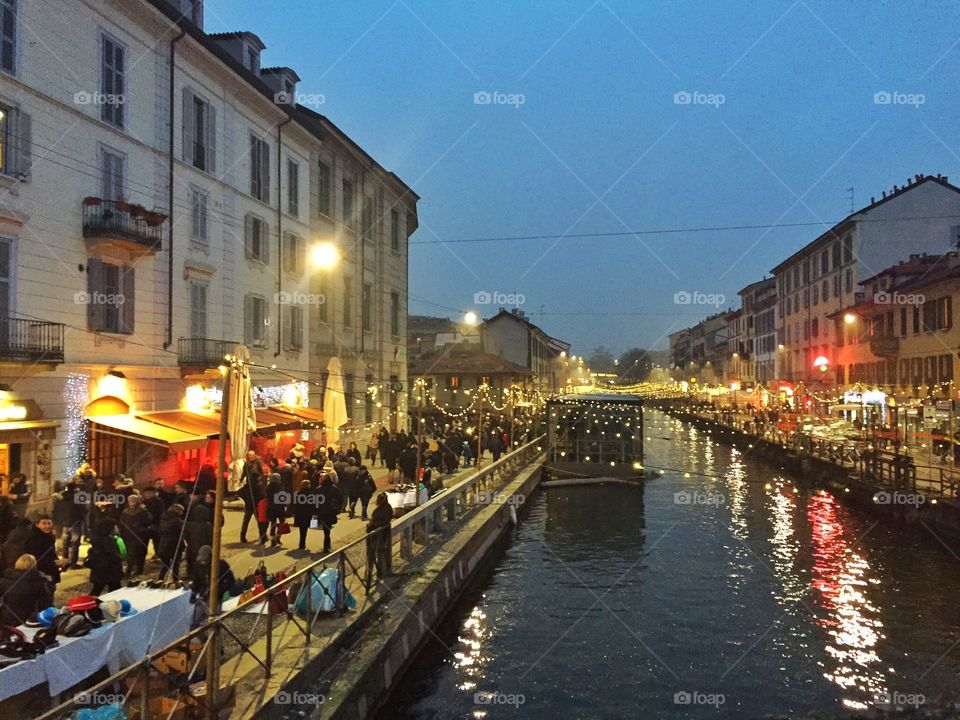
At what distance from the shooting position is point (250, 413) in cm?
1158

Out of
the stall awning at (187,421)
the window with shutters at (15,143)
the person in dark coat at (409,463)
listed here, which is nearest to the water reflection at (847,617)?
the person in dark coat at (409,463)

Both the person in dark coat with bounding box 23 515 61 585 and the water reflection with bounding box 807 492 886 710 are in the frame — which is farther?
the water reflection with bounding box 807 492 886 710

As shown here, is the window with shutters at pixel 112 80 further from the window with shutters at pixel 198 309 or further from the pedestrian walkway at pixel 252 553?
the pedestrian walkway at pixel 252 553

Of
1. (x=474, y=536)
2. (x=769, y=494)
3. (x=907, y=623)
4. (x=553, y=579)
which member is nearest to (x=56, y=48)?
(x=474, y=536)

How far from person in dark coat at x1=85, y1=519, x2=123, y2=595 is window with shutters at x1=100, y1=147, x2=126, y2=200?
389 inches

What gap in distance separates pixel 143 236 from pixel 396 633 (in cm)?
1209

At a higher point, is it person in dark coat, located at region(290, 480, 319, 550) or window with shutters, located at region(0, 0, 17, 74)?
window with shutters, located at region(0, 0, 17, 74)

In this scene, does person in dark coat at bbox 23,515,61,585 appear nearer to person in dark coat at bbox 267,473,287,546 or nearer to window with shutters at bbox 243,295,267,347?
person in dark coat at bbox 267,473,287,546

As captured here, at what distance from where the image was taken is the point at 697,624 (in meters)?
15.2

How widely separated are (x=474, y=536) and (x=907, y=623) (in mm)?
9288

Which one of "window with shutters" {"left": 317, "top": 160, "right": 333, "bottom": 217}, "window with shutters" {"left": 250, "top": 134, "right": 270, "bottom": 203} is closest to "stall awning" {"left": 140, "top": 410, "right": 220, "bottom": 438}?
"window with shutters" {"left": 250, "top": 134, "right": 270, "bottom": 203}

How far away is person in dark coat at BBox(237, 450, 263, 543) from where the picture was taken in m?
15.1

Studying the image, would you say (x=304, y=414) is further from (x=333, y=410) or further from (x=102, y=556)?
(x=102, y=556)

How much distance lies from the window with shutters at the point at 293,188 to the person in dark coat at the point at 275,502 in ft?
51.4
